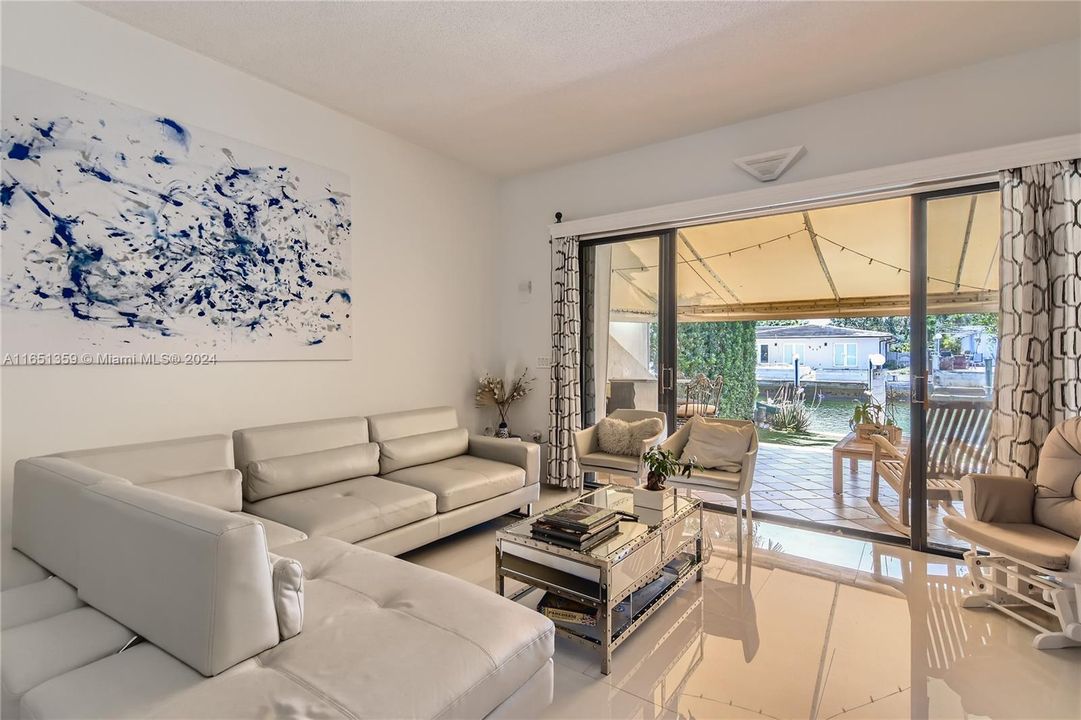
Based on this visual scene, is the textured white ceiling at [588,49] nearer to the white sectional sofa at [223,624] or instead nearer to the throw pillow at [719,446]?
the throw pillow at [719,446]

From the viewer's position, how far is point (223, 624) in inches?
52.6

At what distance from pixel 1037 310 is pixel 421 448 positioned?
3904 mm

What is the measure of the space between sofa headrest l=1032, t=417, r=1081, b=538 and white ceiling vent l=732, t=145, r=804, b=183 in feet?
7.37

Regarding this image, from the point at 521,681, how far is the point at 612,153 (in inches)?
167

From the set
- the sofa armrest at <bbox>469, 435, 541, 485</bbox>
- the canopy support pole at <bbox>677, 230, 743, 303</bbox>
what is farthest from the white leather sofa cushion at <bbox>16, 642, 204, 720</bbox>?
the canopy support pole at <bbox>677, 230, 743, 303</bbox>

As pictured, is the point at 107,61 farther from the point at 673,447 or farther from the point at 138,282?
the point at 673,447

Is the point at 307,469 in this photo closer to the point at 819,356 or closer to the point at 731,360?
the point at 731,360

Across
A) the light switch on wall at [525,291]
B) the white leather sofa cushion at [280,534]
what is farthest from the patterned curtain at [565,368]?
the white leather sofa cushion at [280,534]

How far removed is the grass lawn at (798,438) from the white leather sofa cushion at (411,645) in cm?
472

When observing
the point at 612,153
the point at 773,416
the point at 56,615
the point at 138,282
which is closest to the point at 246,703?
the point at 56,615

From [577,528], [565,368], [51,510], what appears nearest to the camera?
[51,510]

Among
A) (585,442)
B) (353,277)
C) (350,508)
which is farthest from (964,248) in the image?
(353,277)

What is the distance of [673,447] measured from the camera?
3916 mm

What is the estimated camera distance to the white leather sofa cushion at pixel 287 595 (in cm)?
151
